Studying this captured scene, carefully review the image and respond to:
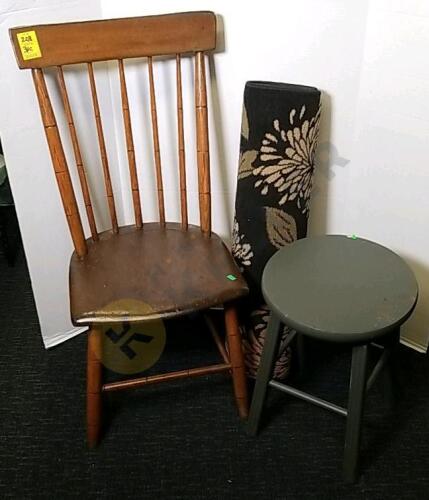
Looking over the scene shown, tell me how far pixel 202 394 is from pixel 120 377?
248 millimetres

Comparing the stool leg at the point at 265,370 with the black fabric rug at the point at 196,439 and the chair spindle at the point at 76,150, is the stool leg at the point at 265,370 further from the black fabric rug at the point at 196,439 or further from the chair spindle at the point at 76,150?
the chair spindle at the point at 76,150

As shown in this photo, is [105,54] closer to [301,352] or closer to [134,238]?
[134,238]

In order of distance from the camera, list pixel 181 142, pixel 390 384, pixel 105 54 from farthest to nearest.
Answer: pixel 390 384 < pixel 181 142 < pixel 105 54

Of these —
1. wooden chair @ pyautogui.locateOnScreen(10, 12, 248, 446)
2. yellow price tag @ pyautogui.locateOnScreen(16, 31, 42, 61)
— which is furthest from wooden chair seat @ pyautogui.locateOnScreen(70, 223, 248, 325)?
yellow price tag @ pyautogui.locateOnScreen(16, 31, 42, 61)

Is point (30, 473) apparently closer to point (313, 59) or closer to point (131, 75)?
point (131, 75)

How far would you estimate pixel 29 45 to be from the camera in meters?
1.30

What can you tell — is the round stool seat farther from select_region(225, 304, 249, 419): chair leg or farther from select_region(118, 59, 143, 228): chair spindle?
select_region(118, 59, 143, 228): chair spindle

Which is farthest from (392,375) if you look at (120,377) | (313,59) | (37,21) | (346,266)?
(37,21)

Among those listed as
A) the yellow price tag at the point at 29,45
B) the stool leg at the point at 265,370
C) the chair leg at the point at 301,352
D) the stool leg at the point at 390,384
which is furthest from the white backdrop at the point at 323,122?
the stool leg at the point at 265,370

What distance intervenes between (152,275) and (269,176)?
381 mm

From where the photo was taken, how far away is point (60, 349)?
1.81 meters

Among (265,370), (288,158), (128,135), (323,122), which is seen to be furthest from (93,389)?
(323,122)

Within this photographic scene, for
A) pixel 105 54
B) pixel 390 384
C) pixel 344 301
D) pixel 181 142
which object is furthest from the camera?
pixel 390 384

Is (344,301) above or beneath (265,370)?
above
